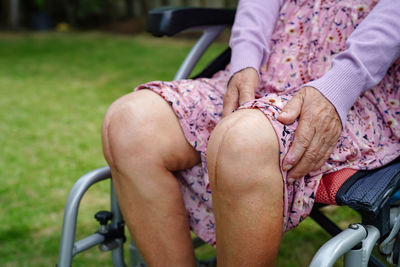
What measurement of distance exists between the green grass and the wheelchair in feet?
1.74

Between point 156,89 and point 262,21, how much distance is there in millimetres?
348

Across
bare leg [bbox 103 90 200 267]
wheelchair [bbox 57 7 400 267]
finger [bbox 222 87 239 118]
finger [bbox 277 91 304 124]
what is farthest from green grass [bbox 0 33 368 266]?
finger [bbox 277 91 304 124]

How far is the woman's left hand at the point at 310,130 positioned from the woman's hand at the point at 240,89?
0.54 feet

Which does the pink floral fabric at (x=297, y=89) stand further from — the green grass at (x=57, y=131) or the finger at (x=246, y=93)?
the green grass at (x=57, y=131)

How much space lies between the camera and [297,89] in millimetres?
1033

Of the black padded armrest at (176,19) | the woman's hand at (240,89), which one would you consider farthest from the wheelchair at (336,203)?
the woman's hand at (240,89)

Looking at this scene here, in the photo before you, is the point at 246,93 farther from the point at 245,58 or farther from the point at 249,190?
the point at 249,190

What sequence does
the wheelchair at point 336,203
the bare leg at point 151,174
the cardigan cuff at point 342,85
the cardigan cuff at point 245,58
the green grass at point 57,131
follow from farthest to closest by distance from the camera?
the green grass at point 57,131, the cardigan cuff at point 245,58, the bare leg at point 151,174, the cardigan cuff at point 342,85, the wheelchair at point 336,203

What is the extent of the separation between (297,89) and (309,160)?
261mm

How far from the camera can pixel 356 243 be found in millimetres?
744

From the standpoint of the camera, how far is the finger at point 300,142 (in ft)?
2.61

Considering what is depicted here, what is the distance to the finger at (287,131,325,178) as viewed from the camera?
0.82 meters

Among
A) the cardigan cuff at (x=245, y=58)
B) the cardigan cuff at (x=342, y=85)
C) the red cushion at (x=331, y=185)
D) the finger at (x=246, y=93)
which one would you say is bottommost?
the red cushion at (x=331, y=185)

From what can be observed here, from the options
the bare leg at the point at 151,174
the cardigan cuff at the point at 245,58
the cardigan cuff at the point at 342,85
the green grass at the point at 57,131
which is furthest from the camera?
the green grass at the point at 57,131
